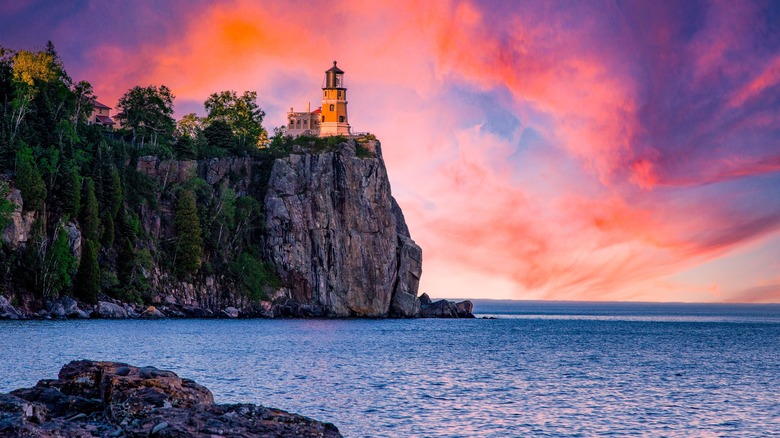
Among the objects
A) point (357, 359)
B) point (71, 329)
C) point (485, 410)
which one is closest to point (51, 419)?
point (485, 410)

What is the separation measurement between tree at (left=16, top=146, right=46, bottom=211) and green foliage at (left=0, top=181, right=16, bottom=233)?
347cm

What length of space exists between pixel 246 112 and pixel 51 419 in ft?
567

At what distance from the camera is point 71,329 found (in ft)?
329

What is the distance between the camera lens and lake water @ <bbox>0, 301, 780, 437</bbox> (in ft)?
145

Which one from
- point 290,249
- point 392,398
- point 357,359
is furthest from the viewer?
point 290,249

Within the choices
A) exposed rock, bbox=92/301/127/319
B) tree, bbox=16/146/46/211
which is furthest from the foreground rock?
tree, bbox=16/146/46/211

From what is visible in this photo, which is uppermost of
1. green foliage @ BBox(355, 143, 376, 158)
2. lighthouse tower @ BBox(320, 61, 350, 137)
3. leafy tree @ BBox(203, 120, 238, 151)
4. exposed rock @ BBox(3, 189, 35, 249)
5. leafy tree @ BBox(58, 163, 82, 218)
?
lighthouse tower @ BBox(320, 61, 350, 137)

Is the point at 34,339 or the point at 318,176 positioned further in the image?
the point at 318,176

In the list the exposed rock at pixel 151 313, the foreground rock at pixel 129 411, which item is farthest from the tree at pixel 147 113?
the foreground rock at pixel 129 411

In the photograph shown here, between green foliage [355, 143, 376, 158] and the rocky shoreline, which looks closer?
the rocky shoreline

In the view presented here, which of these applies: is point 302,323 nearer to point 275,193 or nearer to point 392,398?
point 275,193

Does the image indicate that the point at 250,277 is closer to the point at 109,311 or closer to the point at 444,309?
the point at 109,311

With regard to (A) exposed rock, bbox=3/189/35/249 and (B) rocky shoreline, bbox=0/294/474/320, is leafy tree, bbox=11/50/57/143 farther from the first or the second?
(B) rocky shoreline, bbox=0/294/474/320

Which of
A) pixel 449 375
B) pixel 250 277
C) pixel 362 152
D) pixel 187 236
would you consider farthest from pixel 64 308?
pixel 449 375
